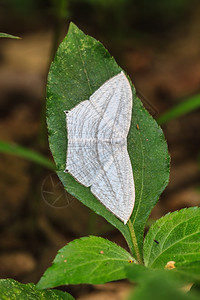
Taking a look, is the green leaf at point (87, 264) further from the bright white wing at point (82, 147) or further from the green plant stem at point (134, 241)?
the bright white wing at point (82, 147)

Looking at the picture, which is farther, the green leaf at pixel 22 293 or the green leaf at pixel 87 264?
the green leaf at pixel 22 293

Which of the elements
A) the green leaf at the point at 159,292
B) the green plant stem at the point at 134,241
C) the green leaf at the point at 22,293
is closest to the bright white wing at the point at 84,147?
the green plant stem at the point at 134,241

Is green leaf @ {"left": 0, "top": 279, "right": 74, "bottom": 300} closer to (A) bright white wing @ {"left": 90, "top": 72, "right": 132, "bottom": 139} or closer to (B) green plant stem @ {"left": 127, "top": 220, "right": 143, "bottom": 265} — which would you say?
(B) green plant stem @ {"left": 127, "top": 220, "right": 143, "bottom": 265}

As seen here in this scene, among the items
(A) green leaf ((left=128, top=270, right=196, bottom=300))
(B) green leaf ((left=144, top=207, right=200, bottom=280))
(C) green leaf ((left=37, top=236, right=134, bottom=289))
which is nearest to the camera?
(A) green leaf ((left=128, top=270, right=196, bottom=300))

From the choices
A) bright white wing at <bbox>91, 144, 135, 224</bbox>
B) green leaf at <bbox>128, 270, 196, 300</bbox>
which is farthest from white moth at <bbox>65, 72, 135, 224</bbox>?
green leaf at <bbox>128, 270, 196, 300</bbox>

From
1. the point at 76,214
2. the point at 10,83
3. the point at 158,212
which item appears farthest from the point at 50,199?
the point at 10,83

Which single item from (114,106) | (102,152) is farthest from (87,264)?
(114,106)
